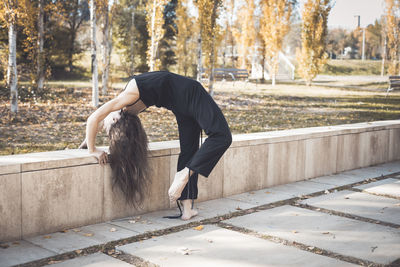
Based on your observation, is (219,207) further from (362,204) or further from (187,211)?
(362,204)

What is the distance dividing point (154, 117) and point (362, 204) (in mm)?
8234

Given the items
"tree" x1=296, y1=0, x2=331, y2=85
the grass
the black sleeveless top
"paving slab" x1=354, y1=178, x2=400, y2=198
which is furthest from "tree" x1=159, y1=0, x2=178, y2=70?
the black sleeveless top

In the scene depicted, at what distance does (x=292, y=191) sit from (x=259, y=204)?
868 millimetres

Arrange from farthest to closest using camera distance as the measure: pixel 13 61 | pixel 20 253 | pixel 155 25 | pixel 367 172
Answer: pixel 155 25 → pixel 13 61 → pixel 367 172 → pixel 20 253

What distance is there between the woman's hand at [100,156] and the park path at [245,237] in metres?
0.61

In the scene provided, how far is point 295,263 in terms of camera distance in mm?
3383

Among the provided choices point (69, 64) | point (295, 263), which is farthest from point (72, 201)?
point (69, 64)

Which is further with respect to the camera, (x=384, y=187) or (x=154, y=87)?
(x=384, y=187)

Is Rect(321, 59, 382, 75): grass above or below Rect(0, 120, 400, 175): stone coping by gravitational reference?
above

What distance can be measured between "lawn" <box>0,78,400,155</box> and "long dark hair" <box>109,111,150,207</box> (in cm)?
342

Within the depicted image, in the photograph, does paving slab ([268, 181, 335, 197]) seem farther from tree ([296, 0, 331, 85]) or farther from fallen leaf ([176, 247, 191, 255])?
tree ([296, 0, 331, 85])

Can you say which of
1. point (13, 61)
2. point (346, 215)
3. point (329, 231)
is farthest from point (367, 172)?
point (13, 61)

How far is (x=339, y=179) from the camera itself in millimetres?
6793

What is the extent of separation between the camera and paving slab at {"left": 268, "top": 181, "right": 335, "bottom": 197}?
589cm
